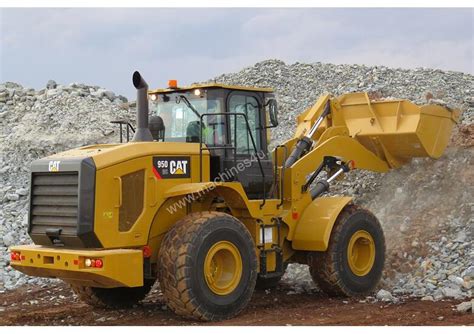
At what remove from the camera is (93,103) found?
21.5m

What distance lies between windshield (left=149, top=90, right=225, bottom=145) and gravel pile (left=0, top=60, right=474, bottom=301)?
9.51ft

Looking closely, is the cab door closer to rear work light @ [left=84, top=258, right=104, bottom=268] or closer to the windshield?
the windshield

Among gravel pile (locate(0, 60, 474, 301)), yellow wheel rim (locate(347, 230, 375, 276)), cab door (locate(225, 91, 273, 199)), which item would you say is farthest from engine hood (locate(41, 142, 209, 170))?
gravel pile (locate(0, 60, 474, 301))

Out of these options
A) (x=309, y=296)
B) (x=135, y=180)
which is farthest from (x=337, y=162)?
(x=135, y=180)

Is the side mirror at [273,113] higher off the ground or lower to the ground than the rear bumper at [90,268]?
higher

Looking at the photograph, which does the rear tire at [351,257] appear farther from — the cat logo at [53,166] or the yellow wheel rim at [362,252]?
the cat logo at [53,166]

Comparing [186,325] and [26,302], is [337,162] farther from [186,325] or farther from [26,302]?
[26,302]

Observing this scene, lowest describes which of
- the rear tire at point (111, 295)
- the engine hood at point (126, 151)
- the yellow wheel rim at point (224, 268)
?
the rear tire at point (111, 295)

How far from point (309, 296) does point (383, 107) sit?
3.28m

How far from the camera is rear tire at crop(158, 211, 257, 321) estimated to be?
750cm

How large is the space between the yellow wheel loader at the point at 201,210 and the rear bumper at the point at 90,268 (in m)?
0.01

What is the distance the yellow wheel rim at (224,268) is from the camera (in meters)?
7.84

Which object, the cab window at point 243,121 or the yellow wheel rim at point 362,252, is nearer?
the cab window at point 243,121

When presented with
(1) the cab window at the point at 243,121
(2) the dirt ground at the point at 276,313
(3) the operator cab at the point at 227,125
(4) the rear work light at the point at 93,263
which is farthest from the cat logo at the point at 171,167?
(2) the dirt ground at the point at 276,313
